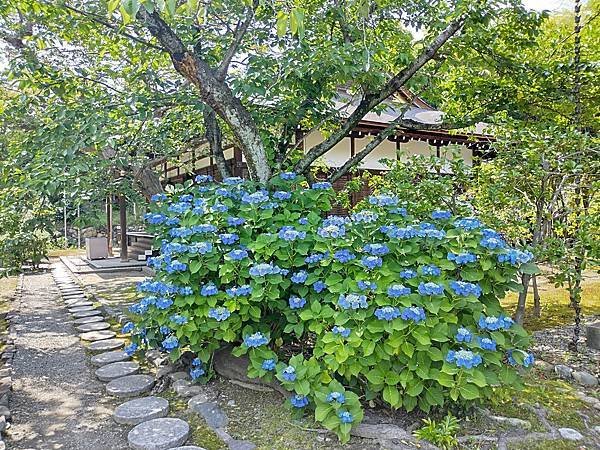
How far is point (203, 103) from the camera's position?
3.79 meters

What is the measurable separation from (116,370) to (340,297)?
2.20m

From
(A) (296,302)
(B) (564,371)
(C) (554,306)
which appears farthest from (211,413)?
(C) (554,306)

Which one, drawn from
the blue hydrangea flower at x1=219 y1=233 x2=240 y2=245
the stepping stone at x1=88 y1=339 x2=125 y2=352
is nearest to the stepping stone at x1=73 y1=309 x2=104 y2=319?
the stepping stone at x1=88 y1=339 x2=125 y2=352

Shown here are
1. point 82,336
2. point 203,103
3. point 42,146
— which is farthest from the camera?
point 82,336

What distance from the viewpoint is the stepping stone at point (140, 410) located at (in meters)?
2.61

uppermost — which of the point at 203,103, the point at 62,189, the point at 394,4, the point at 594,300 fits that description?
the point at 394,4

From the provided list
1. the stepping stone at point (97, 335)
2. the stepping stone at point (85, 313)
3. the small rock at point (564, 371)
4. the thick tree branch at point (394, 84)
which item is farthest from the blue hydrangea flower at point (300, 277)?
the stepping stone at point (85, 313)

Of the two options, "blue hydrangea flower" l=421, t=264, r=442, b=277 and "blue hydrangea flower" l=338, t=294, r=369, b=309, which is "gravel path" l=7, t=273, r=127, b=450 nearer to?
"blue hydrangea flower" l=338, t=294, r=369, b=309

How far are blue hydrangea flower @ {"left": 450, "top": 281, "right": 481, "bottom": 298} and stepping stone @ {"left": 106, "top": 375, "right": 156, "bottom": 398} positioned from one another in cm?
A: 224

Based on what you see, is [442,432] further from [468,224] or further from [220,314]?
[220,314]

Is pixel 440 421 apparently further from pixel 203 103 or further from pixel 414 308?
pixel 203 103

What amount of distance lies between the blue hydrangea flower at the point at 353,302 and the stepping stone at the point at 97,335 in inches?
127

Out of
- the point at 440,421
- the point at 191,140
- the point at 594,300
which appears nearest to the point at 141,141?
the point at 191,140

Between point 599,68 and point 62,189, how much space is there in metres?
4.87
